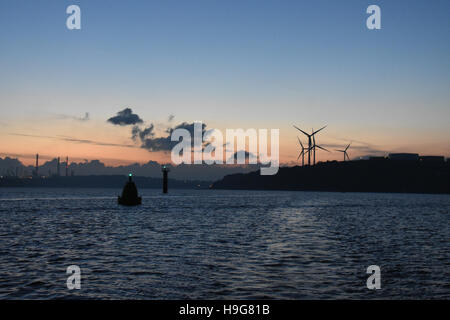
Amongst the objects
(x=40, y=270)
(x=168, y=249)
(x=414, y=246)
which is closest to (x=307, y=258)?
(x=168, y=249)

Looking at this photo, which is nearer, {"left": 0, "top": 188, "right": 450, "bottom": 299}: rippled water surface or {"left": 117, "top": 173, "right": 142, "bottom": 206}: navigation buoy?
{"left": 0, "top": 188, "right": 450, "bottom": 299}: rippled water surface

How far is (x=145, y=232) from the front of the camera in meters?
55.6

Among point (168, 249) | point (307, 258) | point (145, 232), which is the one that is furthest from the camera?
point (145, 232)

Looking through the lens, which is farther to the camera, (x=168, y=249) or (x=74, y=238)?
(x=74, y=238)

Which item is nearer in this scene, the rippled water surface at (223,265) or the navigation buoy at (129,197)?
the rippled water surface at (223,265)

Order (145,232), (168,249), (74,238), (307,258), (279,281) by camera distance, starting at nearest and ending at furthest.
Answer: (279,281) → (307,258) → (168,249) → (74,238) → (145,232)

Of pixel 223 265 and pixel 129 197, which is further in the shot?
pixel 129 197
